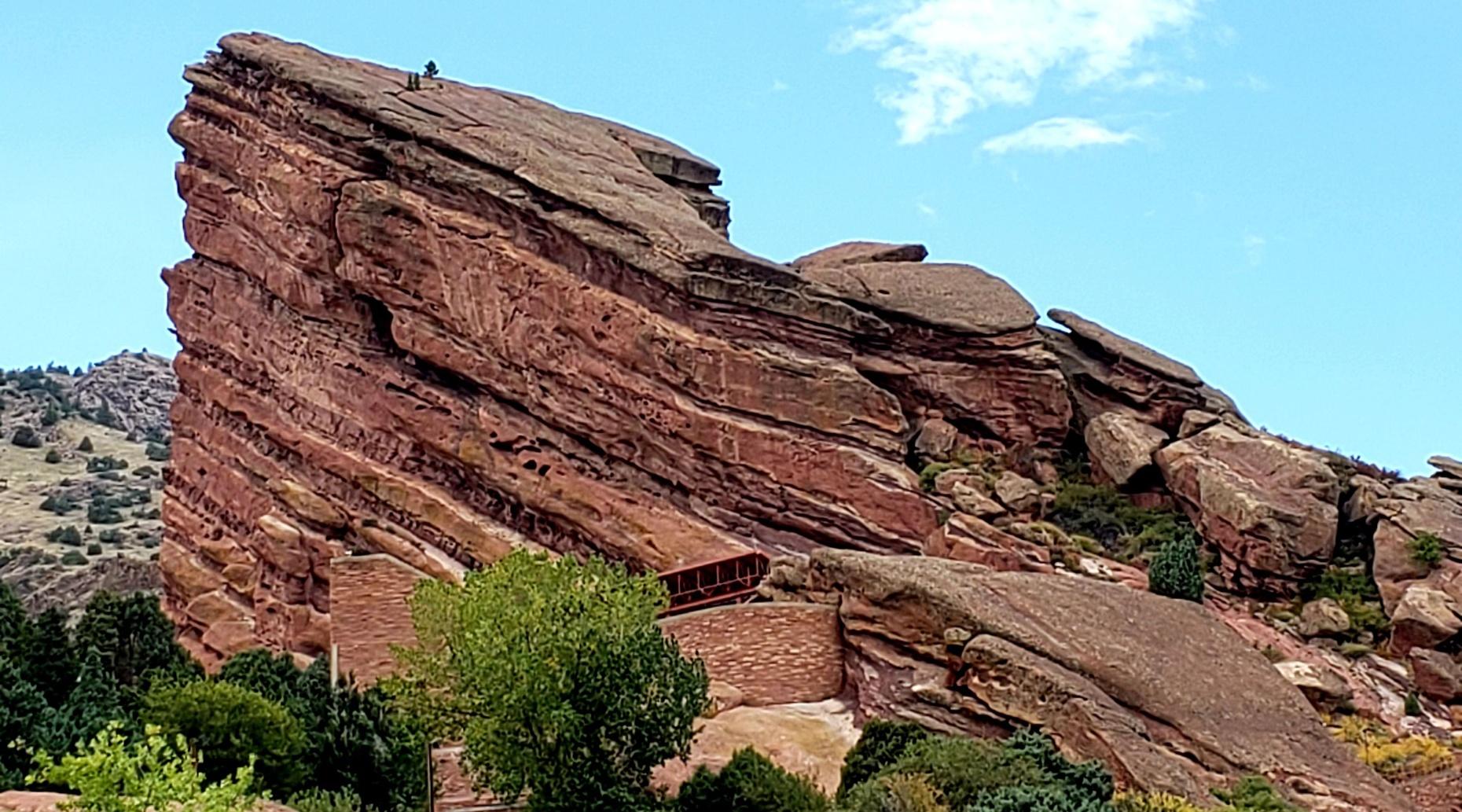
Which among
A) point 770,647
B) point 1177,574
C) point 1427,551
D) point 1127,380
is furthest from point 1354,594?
point 770,647

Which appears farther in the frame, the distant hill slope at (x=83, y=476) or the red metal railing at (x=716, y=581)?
the distant hill slope at (x=83, y=476)

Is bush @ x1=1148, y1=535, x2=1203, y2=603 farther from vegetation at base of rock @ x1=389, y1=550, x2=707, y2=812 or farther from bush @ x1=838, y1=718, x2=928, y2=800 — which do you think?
vegetation at base of rock @ x1=389, y1=550, x2=707, y2=812

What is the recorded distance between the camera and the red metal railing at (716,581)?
28.7 m

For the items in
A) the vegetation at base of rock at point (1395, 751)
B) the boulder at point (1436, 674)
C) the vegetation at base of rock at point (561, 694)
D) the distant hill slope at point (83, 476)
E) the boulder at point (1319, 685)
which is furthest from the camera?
the distant hill slope at point (83, 476)

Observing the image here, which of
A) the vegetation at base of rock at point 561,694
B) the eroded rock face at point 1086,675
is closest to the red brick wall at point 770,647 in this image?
the eroded rock face at point 1086,675

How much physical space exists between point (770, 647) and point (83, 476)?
1815 inches

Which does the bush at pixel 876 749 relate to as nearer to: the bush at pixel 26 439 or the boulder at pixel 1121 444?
the boulder at pixel 1121 444

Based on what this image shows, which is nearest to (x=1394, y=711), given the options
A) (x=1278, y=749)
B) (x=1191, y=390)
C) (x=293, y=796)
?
(x=1278, y=749)

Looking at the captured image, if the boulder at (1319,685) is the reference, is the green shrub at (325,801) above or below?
below

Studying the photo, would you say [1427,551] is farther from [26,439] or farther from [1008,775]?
[26,439]

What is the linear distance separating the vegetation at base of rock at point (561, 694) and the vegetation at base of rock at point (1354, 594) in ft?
37.6

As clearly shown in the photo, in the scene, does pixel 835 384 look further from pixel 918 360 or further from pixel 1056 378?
pixel 1056 378

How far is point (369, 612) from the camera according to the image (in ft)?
98.6

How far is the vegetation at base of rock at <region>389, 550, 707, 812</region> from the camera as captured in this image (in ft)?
73.3
